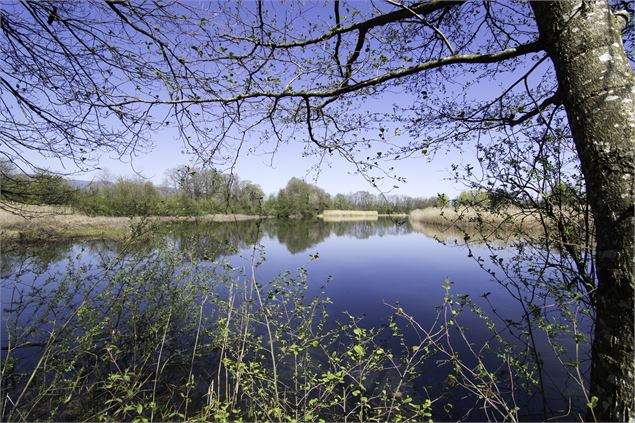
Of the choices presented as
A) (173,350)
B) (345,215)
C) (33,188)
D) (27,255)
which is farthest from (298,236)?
(345,215)

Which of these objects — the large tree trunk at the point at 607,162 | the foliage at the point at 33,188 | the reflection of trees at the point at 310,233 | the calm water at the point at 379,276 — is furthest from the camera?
the reflection of trees at the point at 310,233

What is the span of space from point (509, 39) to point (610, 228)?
2447 millimetres

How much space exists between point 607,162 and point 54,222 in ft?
27.1

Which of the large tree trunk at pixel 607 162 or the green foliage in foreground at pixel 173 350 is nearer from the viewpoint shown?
the large tree trunk at pixel 607 162

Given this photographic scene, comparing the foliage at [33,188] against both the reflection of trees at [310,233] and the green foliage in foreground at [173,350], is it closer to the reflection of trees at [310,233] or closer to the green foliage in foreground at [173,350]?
the green foliage in foreground at [173,350]

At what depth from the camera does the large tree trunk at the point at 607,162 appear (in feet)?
4.28

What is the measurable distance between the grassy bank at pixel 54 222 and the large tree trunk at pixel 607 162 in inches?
89.2

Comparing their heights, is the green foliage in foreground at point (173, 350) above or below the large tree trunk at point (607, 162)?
below

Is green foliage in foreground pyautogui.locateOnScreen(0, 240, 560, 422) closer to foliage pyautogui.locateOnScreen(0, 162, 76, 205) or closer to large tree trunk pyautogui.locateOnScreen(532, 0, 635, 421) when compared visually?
foliage pyautogui.locateOnScreen(0, 162, 76, 205)

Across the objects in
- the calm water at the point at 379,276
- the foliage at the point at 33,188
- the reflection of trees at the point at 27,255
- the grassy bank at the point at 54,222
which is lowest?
the calm water at the point at 379,276

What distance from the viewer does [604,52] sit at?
1413 millimetres

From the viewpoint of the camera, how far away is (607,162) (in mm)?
1351

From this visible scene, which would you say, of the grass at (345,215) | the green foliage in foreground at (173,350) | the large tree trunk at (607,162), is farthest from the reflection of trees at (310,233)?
the large tree trunk at (607,162)

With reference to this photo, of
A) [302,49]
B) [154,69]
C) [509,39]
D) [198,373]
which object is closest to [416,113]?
[509,39]
